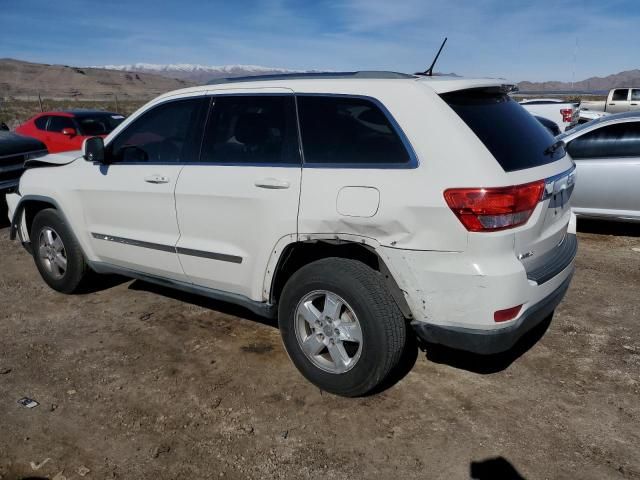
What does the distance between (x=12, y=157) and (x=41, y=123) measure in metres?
3.82

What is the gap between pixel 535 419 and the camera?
3062 millimetres

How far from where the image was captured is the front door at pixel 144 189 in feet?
12.7

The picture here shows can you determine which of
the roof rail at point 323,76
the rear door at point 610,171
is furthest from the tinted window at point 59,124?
the rear door at point 610,171

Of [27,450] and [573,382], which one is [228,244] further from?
[573,382]

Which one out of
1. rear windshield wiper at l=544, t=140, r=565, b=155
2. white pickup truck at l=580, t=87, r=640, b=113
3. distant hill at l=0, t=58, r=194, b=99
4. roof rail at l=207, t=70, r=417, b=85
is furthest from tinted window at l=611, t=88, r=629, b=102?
distant hill at l=0, t=58, r=194, b=99

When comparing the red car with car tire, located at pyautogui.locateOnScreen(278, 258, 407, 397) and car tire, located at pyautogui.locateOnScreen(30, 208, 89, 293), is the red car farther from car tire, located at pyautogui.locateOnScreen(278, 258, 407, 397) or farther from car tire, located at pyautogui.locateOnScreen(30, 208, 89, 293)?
car tire, located at pyautogui.locateOnScreen(278, 258, 407, 397)

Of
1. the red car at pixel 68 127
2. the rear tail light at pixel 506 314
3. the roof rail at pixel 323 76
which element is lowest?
the rear tail light at pixel 506 314

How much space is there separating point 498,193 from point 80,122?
10868 mm

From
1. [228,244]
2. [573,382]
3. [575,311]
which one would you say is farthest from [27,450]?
[575,311]

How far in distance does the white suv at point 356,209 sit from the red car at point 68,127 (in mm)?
7830

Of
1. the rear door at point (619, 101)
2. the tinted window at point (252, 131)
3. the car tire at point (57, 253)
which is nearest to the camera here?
the tinted window at point (252, 131)

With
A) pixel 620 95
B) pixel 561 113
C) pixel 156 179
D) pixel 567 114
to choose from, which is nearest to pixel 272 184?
pixel 156 179

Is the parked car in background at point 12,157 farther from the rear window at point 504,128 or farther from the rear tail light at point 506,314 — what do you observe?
the rear tail light at point 506,314

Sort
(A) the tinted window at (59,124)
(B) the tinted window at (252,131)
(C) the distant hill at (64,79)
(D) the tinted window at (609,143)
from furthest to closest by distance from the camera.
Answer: (C) the distant hill at (64,79) → (A) the tinted window at (59,124) → (D) the tinted window at (609,143) → (B) the tinted window at (252,131)
